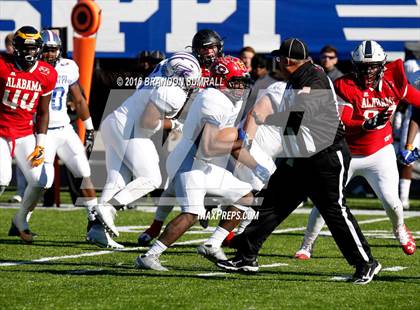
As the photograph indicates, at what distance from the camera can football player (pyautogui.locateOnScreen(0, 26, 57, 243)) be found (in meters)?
9.18

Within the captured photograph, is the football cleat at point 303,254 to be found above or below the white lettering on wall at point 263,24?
below

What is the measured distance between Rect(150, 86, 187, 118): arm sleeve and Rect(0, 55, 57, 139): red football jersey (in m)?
1.03

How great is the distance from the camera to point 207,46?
8.98 metres

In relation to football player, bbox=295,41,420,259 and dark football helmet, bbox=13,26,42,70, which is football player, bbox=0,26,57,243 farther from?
football player, bbox=295,41,420,259

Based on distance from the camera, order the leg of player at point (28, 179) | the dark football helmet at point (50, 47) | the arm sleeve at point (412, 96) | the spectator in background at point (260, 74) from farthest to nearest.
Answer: the spectator in background at point (260, 74)
the dark football helmet at point (50, 47)
the leg of player at point (28, 179)
the arm sleeve at point (412, 96)

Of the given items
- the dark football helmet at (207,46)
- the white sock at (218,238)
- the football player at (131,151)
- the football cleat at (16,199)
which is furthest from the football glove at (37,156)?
the football cleat at (16,199)

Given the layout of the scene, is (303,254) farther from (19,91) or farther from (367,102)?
(19,91)

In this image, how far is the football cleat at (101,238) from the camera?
949 centimetres

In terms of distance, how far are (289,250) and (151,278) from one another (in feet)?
7.90

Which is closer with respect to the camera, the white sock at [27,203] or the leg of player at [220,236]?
the leg of player at [220,236]

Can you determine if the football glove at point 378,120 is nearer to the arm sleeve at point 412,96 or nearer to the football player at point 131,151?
the arm sleeve at point 412,96

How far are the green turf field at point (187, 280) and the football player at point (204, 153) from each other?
0.24m

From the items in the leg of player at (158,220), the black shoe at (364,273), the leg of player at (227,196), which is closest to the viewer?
the black shoe at (364,273)

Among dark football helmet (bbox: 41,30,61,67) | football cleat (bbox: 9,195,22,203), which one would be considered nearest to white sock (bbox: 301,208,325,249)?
dark football helmet (bbox: 41,30,61,67)
